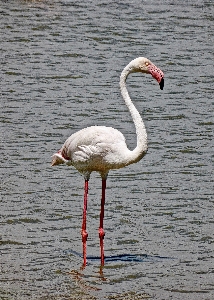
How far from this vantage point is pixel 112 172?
12.1 meters

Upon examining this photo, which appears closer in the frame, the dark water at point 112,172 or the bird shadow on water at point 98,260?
the bird shadow on water at point 98,260

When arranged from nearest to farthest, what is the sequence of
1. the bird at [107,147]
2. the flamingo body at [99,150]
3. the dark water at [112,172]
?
the dark water at [112,172] → the bird at [107,147] → the flamingo body at [99,150]

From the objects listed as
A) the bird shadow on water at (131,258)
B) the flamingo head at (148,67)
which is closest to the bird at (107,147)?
the flamingo head at (148,67)

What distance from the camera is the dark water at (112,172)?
355 inches

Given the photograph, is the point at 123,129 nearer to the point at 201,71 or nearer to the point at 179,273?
the point at 201,71

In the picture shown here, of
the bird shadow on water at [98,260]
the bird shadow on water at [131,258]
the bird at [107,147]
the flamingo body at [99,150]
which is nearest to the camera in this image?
the bird shadow on water at [98,260]

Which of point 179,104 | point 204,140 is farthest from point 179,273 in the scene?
point 179,104

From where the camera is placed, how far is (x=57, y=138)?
13219 millimetres

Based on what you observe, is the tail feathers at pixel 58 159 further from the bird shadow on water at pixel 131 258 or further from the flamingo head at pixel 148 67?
the flamingo head at pixel 148 67

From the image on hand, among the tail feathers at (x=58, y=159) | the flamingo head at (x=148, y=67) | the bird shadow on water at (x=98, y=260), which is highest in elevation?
the flamingo head at (x=148, y=67)

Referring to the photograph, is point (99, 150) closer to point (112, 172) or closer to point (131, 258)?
point (131, 258)

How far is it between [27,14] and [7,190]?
38.5 feet

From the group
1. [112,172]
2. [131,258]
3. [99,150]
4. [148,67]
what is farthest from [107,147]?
[112,172]

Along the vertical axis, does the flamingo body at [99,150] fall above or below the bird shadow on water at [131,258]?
above
